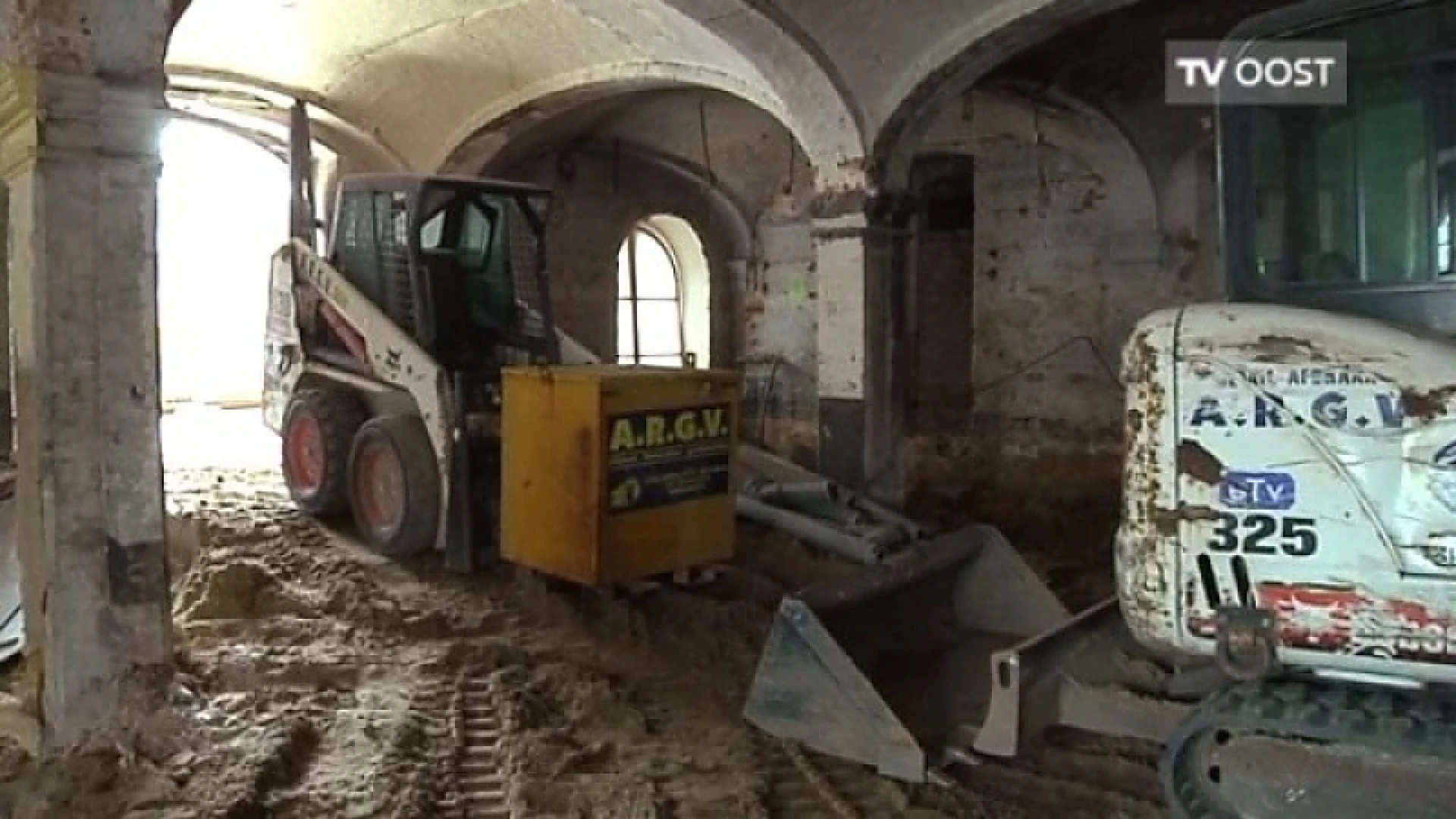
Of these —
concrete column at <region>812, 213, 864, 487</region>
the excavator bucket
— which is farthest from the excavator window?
concrete column at <region>812, 213, 864, 487</region>

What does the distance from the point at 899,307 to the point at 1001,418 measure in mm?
2738

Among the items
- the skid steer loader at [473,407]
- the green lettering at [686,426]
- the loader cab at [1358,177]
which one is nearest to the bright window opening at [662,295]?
the skid steer loader at [473,407]

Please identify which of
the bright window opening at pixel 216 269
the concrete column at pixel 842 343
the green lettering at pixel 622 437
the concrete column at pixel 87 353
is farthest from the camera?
the bright window opening at pixel 216 269

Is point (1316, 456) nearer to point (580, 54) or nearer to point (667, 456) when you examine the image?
point (667, 456)

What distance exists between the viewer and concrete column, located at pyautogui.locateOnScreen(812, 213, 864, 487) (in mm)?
8484

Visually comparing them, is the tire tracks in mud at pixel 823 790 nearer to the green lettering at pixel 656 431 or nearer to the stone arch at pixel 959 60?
the green lettering at pixel 656 431

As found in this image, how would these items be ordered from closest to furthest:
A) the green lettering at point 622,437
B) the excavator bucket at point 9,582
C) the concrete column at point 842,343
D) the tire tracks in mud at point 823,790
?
the tire tracks in mud at point 823,790
the excavator bucket at point 9,582
the green lettering at point 622,437
the concrete column at point 842,343

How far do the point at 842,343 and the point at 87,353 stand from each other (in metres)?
5.28

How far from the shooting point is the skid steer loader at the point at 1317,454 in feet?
8.05

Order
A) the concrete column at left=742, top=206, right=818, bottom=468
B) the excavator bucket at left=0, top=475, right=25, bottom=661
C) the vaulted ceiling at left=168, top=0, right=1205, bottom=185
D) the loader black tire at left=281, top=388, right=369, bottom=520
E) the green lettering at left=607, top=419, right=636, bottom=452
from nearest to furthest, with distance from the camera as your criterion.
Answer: the excavator bucket at left=0, top=475, right=25, bottom=661 → the green lettering at left=607, top=419, right=636, bottom=452 → the loader black tire at left=281, top=388, right=369, bottom=520 → the vaulted ceiling at left=168, top=0, right=1205, bottom=185 → the concrete column at left=742, top=206, right=818, bottom=468

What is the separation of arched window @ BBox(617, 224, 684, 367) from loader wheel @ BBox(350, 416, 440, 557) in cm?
645

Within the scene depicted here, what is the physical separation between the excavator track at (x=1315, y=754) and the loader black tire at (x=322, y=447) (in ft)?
17.8

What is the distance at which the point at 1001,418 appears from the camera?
1102cm

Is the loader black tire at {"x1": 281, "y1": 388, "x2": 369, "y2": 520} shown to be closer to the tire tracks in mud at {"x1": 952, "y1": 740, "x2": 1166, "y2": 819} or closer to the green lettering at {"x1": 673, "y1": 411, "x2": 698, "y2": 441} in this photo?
the green lettering at {"x1": 673, "y1": 411, "x2": 698, "y2": 441}
